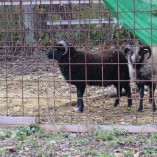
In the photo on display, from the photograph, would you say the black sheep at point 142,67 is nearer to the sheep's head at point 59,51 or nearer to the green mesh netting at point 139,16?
the green mesh netting at point 139,16

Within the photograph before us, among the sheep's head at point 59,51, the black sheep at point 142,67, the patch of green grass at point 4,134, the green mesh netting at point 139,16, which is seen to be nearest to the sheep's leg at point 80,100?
the sheep's head at point 59,51

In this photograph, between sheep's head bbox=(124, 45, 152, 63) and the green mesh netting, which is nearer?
the green mesh netting

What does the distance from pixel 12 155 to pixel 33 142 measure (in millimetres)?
453

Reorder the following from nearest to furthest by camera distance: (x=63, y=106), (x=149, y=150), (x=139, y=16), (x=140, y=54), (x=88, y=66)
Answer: (x=149, y=150) < (x=139, y=16) < (x=140, y=54) < (x=88, y=66) < (x=63, y=106)

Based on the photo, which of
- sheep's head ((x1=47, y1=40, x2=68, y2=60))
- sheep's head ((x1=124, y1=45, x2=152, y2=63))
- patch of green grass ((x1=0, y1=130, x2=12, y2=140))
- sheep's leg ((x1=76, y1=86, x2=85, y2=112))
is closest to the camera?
patch of green grass ((x1=0, y1=130, x2=12, y2=140))

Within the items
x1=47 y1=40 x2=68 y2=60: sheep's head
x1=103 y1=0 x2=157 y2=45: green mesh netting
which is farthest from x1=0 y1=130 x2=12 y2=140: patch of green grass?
x1=103 y1=0 x2=157 y2=45: green mesh netting

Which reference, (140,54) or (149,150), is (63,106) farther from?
(149,150)

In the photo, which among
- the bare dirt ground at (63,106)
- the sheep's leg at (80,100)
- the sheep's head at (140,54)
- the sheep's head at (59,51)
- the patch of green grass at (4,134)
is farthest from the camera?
the sheep's head at (59,51)

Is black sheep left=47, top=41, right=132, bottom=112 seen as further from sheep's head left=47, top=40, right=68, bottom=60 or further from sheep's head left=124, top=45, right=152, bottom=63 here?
sheep's head left=124, top=45, right=152, bottom=63

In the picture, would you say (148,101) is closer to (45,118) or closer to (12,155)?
(45,118)

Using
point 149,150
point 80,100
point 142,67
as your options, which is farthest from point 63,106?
point 149,150

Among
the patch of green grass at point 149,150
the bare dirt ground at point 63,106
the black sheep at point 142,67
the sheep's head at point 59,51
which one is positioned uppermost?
the sheep's head at point 59,51

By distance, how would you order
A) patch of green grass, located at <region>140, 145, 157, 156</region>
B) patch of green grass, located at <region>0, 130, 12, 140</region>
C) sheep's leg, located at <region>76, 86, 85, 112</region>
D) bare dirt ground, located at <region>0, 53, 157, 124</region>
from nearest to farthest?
patch of green grass, located at <region>140, 145, 157, 156</region>, patch of green grass, located at <region>0, 130, 12, 140</region>, bare dirt ground, located at <region>0, 53, 157, 124</region>, sheep's leg, located at <region>76, 86, 85, 112</region>

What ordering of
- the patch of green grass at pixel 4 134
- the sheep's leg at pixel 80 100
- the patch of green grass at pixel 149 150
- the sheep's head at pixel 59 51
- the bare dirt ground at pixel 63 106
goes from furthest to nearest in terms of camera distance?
the sheep's head at pixel 59 51 → the sheep's leg at pixel 80 100 → the bare dirt ground at pixel 63 106 → the patch of green grass at pixel 4 134 → the patch of green grass at pixel 149 150
